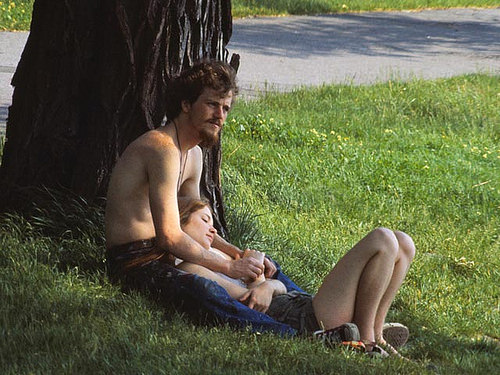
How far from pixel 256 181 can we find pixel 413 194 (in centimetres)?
124

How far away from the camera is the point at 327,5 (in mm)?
16812

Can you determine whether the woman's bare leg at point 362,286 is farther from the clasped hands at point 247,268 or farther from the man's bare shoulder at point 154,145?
the man's bare shoulder at point 154,145

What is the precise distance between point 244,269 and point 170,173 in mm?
550

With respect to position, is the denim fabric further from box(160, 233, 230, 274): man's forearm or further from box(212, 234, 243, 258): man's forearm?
box(212, 234, 243, 258): man's forearm

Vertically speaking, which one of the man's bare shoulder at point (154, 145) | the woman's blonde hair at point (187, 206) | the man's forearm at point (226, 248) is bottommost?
the man's forearm at point (226, 248)

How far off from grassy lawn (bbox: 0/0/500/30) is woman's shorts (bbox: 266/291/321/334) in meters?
8.52

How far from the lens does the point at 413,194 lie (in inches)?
323

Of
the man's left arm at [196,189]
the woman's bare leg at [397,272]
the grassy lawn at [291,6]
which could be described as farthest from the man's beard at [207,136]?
the grassy lawn at [291,6]

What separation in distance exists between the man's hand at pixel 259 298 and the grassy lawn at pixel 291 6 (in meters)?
8.51

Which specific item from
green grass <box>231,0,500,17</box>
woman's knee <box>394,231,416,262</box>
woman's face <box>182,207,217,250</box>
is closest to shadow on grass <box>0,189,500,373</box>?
woman's face <box>182,207,217,250</box>

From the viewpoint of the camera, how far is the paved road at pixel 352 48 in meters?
11.8

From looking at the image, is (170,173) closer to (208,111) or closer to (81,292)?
(208,111)

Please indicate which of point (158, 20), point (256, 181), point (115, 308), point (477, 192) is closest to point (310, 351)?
point (115, 308)

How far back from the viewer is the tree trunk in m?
5.69
